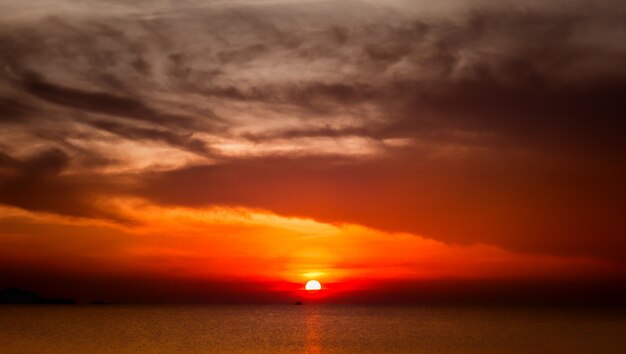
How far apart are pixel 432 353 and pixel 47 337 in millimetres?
62429

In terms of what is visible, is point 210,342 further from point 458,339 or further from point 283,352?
point 458,339

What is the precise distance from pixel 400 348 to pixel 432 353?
6.64 metres

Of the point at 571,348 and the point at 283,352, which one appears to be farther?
the point at 571,348

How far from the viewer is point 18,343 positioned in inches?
3824

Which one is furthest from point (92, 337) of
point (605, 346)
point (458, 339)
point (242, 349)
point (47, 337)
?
point (605, 346)

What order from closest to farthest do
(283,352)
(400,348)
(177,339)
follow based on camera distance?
(283,352) → (400,348) → (177,339)

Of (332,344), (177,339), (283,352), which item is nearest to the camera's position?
(283,352)

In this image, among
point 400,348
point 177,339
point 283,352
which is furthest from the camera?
point 177,339

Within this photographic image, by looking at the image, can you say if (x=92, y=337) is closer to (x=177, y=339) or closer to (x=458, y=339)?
(x=177, y=339)

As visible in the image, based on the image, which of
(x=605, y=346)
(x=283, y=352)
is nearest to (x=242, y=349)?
(x=283, y=352)

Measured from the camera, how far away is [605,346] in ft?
320

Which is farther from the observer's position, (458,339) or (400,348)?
(458,339)

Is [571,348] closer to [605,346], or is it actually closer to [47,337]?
[605,346]

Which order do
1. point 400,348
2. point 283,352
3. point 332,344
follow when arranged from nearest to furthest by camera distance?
1. point 283,352
2. point 400,348
3. point 332,344
